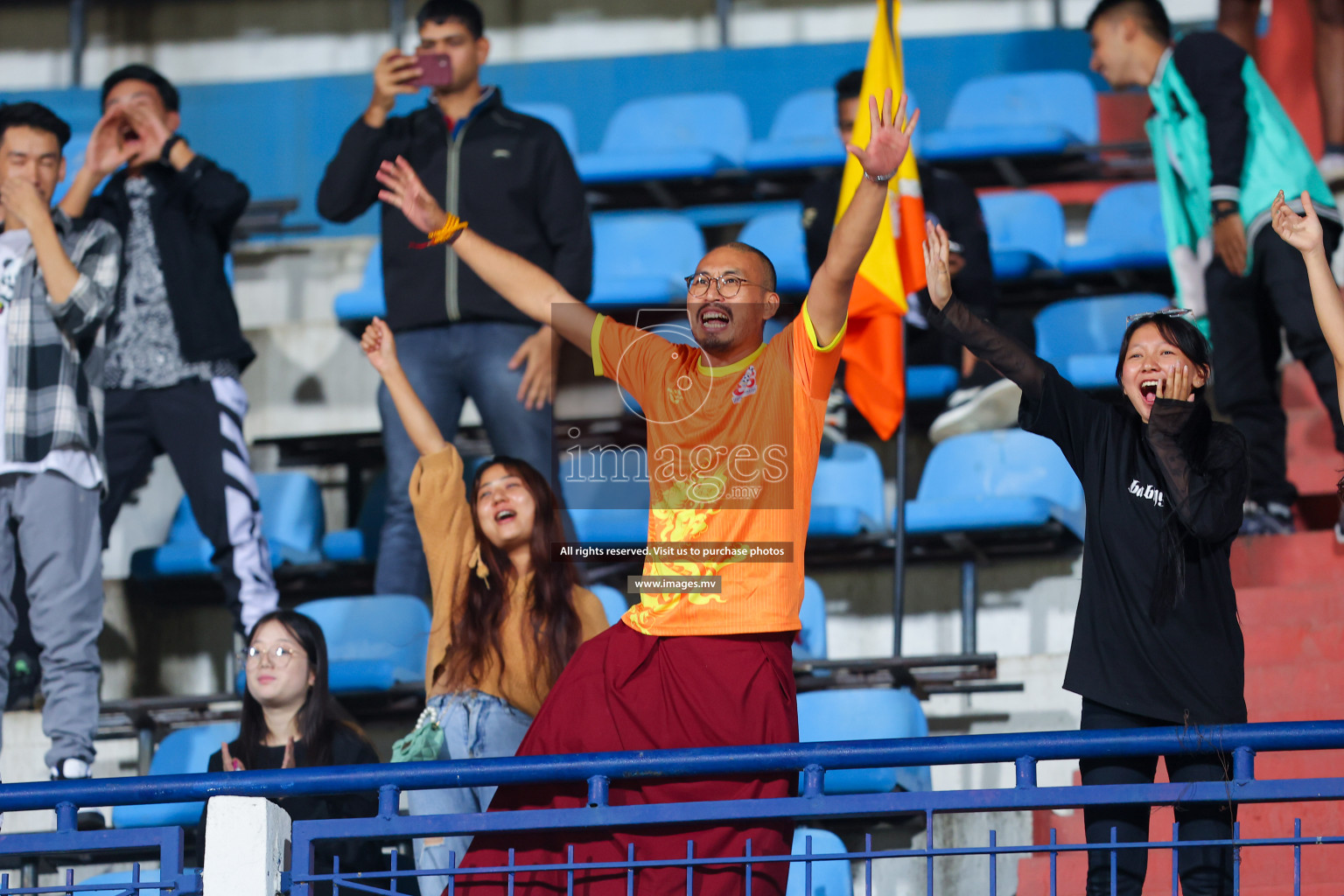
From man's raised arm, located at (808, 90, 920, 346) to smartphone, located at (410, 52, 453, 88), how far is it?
98.4 inches

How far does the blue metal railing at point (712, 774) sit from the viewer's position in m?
2.73

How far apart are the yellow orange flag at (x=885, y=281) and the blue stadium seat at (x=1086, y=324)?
1127mm

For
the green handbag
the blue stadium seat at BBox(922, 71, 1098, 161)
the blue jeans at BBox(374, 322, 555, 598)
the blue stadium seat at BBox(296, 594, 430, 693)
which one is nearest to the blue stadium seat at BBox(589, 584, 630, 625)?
the blue jeans at BBox(374, 322, 555, 598)

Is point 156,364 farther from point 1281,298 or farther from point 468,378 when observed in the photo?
point 1281,298

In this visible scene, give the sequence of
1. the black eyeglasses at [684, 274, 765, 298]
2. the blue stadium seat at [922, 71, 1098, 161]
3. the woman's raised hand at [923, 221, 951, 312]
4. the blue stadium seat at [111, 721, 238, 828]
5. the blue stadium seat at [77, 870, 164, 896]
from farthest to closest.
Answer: the blue stadium seat at [922, 71, 1098, 161]
the blue stadium seat at [111, 721, 238, 828]
the woman's raised hand at [923, 221, 951, 312]
the black eyeglasses at [684, 274, 765, 298]
the blue stadium seat at [77, 870, 164, 896]

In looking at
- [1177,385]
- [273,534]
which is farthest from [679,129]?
[1177,385]

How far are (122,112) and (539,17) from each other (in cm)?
355

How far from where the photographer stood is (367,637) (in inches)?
182

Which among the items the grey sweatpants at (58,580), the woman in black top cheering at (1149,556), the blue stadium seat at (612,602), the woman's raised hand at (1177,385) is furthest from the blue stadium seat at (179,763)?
the woman's raised hand at (1177,385)

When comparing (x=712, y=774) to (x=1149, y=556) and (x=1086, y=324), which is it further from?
(x=1086, y=324)

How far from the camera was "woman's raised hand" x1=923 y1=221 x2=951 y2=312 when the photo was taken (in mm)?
3268

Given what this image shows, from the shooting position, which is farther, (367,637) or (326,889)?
(367,637)

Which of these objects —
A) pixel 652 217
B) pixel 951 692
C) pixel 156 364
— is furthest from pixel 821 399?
pixel 652 217

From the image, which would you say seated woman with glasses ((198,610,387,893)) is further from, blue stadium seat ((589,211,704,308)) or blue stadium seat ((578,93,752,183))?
blue stadium seat ((578,93,752,183))
